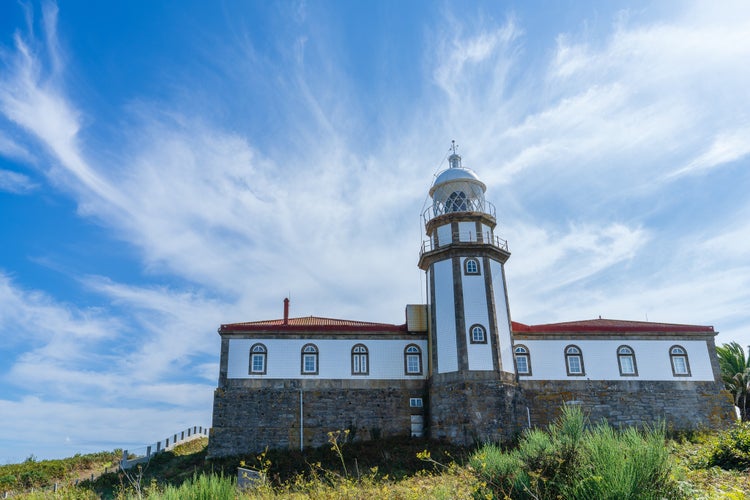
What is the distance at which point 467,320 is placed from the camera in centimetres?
2133

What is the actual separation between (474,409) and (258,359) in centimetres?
885

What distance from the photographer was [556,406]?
72.8 feet

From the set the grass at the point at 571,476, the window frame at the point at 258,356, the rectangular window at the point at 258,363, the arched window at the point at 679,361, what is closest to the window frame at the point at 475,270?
the window frame at the point at 258,356

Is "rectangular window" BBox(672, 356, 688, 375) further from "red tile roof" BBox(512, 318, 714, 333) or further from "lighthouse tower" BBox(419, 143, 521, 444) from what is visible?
"lighthouse tower" BBox(419, 143, 521, 444)

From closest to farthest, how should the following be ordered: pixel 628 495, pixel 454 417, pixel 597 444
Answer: pixel 628 495 → pixel 597 444 → pixel 454 417

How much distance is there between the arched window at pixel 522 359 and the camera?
22.8 meters

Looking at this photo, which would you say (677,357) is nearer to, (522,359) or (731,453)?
(522,359)

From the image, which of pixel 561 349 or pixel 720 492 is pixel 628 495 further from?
pixel 561 349

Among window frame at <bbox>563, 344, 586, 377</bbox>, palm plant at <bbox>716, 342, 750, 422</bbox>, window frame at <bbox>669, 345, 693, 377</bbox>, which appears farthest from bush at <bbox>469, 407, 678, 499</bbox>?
palm plant at <bbox>716, 342, 750, 422</bbox>

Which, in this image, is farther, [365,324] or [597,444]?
[365,324]

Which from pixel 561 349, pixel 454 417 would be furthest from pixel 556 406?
pixel 454 417

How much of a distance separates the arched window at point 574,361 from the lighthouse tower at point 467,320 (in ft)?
9.72

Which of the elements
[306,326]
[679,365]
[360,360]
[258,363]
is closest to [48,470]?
[258,363]

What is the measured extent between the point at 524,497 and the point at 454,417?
12704 millimetres
